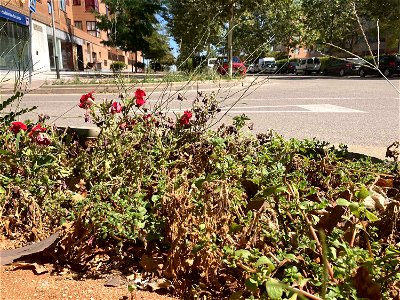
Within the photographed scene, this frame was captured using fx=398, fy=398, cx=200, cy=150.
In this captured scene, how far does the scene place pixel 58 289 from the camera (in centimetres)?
156

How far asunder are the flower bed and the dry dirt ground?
111mm

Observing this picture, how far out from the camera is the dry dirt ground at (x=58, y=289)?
1521mm

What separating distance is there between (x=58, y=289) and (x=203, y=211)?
647 millimetres

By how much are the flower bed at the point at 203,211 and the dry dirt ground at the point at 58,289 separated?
0.11m

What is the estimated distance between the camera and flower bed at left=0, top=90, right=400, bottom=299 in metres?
1.36

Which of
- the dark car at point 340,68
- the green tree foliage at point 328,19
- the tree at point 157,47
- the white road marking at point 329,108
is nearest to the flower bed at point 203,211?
the white road marking at point 329,108

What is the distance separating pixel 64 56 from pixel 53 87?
113ft

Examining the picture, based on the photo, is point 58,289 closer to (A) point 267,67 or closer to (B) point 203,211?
(B) point 203,211

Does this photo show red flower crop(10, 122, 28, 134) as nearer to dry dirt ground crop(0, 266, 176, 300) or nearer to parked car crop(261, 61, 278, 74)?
dry dirt ground crop(0, 266, 176, 300)

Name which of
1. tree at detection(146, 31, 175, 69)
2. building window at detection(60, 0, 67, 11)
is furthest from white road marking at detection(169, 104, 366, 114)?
building window at detection(60, 0, 67, 11)

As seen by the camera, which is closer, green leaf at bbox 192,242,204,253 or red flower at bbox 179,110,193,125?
green leaf at bbox 192,242,204,253

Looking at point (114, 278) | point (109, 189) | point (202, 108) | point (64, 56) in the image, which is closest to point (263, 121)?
point (202, 108)

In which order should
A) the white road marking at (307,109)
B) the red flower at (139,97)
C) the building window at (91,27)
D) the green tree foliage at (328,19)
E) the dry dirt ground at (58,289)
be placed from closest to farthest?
the dry dirt ground at (58,289)
the red flower at (139,97)
the white road marking at (307,109)
the green tree foliage at (328,19)
the building window at (91,27)

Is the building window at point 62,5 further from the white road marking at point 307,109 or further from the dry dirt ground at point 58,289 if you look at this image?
the dry dirt ground at point 58,289
